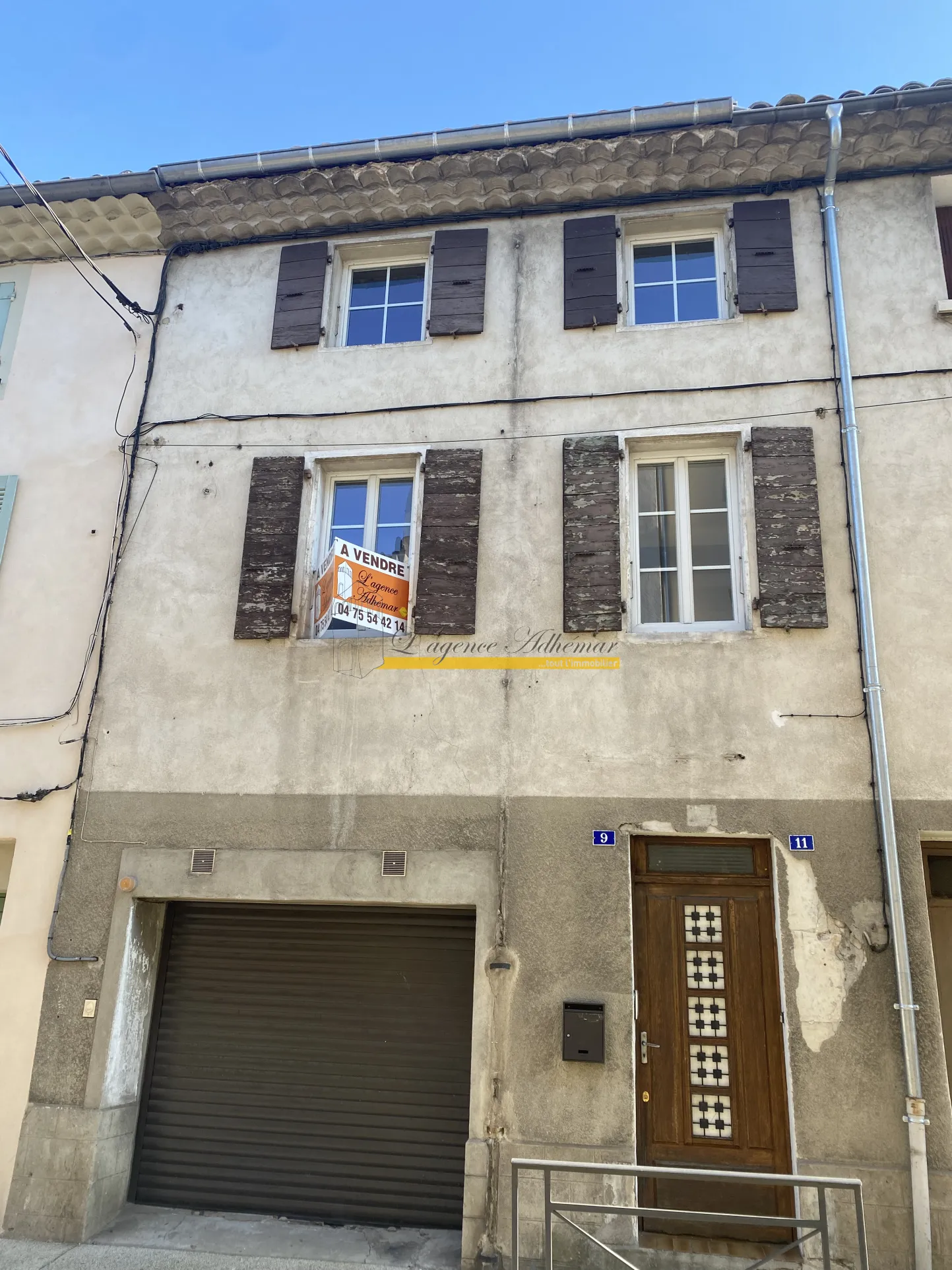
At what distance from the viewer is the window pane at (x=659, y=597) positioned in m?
7.59

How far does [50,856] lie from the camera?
Result: 755 centimetres

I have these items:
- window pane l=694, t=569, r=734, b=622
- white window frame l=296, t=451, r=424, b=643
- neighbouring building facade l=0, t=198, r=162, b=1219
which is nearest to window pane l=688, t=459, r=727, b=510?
window pane l=694, t=569, r=734, b=622

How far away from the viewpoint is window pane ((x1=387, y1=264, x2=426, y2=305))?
9.06 m

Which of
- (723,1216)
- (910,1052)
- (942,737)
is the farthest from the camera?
(942,737)

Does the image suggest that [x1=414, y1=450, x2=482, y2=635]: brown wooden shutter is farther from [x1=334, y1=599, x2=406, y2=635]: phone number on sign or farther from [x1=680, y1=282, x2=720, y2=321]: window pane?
[x1=680, y1=282, x2=720, y2=321]: window pane

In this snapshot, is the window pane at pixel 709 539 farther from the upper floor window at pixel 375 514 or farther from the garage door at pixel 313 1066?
the garage door at pixel 313 1066

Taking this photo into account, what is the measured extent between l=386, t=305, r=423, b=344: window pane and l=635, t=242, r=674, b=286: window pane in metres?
2.10

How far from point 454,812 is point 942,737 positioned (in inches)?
145

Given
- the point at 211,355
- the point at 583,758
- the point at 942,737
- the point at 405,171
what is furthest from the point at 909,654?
the point at 211,355

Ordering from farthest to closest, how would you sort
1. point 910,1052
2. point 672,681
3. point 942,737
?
point 672,681 < point 942,737 < point 910,1052

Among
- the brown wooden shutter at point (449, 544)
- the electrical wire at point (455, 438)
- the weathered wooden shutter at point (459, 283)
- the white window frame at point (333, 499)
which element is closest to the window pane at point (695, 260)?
the electrical wire at point (455, 438)

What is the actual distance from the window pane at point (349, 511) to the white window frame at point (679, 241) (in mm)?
2886

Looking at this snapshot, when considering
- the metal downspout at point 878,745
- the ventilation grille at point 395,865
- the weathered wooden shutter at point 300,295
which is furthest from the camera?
the weathered wooden shutter at point 300,295

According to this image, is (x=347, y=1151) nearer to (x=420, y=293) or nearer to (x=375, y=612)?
(x=375, y=612)
